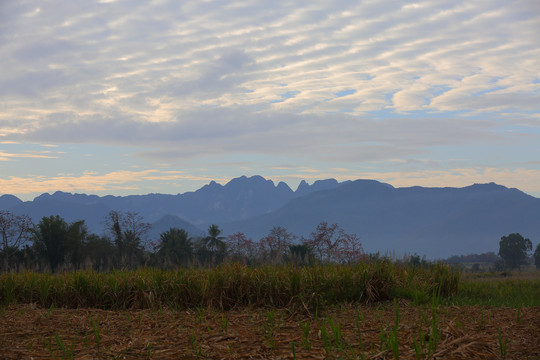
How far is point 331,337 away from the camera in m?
4.82

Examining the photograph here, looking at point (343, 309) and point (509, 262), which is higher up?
point (343, 309)

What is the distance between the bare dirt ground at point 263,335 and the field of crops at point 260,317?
0.01 meters

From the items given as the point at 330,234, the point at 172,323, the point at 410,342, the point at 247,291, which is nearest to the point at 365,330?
the point at 410,342

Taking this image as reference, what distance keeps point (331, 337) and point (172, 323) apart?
2.29 metres

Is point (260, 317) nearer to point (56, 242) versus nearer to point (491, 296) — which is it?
point (491, 296)

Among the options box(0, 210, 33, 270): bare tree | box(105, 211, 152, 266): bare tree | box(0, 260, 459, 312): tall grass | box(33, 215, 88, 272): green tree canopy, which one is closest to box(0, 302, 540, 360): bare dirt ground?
box(0, 260, 459, 312): tall grass

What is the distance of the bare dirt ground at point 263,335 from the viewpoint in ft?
13.8

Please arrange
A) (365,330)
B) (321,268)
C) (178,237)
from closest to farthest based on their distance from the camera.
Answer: (365,330), (321,268), (178,237)

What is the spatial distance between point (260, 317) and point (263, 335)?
4.24ft

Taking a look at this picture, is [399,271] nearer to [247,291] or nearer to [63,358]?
[247,291]

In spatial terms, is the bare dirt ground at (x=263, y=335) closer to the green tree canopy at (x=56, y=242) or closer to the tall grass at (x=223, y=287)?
the tall grass at (x=223, y=287)

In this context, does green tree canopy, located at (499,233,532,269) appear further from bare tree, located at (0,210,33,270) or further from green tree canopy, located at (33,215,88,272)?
bare tree, located at (0,210,33,270)

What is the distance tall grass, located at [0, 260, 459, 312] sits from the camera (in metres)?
7.78

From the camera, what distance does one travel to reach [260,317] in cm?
639
